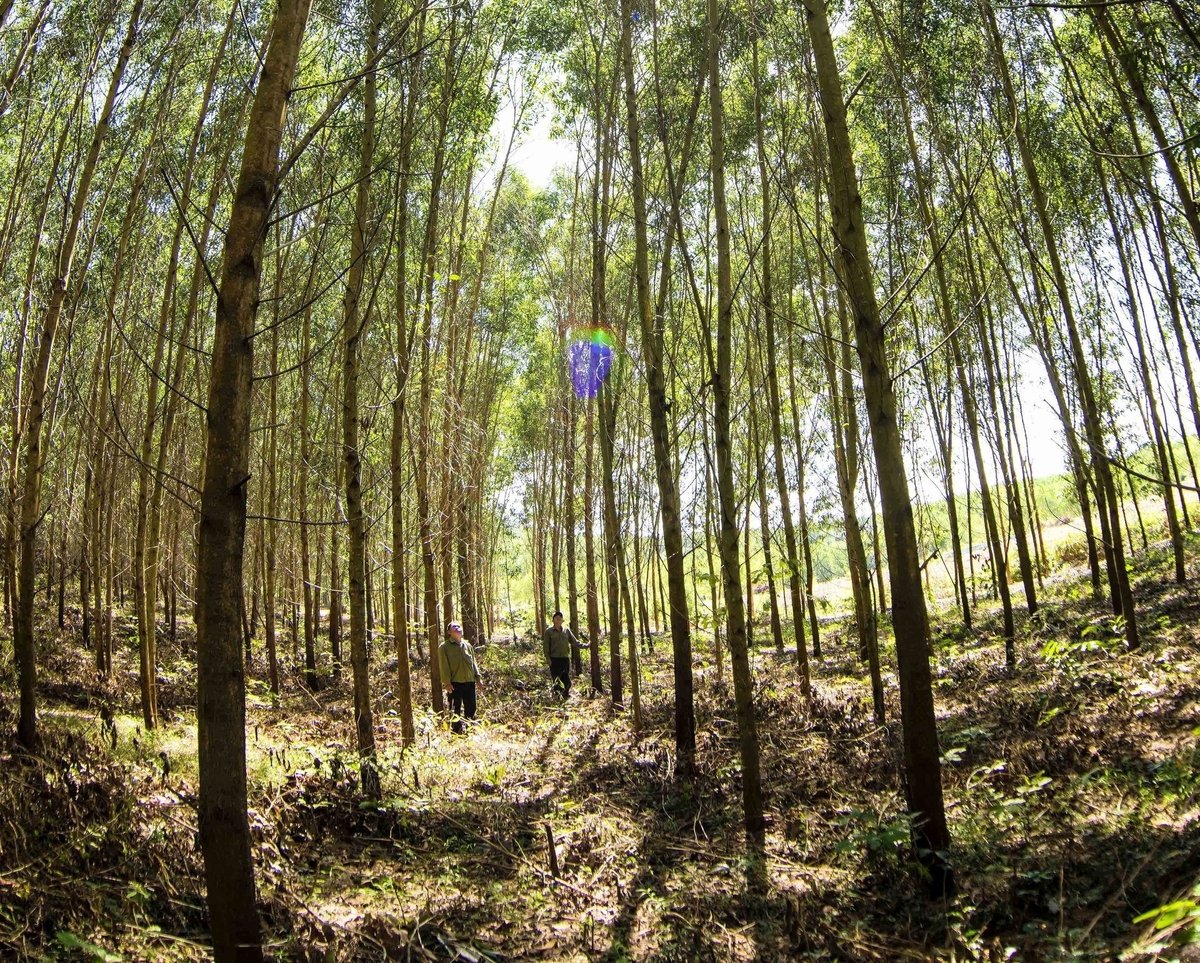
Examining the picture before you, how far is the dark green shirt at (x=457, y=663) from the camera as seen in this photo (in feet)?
30.9

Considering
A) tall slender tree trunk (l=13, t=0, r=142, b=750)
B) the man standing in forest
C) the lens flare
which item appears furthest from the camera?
the man standing in forest

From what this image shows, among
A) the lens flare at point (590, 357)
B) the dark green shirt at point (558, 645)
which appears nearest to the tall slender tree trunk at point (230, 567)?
the lens flare at point (590, 357)

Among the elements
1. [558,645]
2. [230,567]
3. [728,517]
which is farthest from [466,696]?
[230,567]

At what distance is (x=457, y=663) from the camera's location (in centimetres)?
942

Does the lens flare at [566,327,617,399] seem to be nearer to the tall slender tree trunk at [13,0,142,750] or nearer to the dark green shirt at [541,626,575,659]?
the dark green shirt at [541,626,575,659]

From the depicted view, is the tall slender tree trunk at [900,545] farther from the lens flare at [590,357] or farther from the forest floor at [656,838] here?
the lens flare at [590,357]

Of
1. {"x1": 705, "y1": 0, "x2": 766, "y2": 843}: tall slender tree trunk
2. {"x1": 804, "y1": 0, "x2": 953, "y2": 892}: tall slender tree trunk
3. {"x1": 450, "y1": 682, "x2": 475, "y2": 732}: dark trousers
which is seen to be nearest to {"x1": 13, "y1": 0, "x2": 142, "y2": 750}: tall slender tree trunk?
{"x1": 705, "y1": 0, "x2": 766, "y2": 843}: tall slender tree trunk

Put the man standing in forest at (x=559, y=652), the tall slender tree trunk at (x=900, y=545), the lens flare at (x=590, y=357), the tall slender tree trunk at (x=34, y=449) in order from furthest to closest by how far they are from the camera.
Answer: the man standing in forest at (x=559, y=652), the lens flare at (x=590, y=357), the tall slender tree trunk at (x=34, y=449), the tall slender tree trunk at (x=900, y=545)

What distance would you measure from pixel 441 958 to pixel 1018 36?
9.83 m

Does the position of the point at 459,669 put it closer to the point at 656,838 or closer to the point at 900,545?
the point at 656,838

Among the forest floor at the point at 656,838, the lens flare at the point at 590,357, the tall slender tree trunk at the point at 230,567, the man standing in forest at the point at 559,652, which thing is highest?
the lens flare at the point at 590,357

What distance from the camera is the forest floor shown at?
334 centimetres

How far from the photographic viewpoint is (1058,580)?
627 inches

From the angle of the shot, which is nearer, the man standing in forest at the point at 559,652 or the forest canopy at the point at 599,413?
the forest canopy at the point at 599,413
